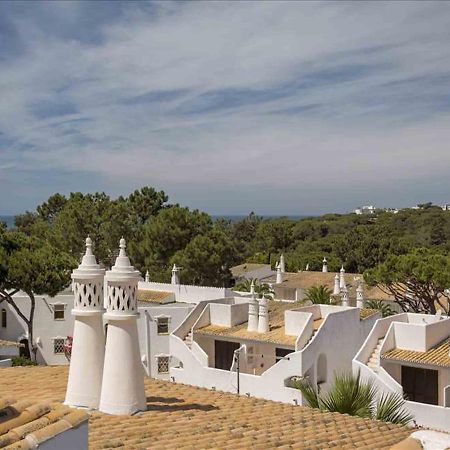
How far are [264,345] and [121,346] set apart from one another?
15.6 metres

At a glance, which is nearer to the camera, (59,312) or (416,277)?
(59,312)

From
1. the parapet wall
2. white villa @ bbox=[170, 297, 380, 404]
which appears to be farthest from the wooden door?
the parapet wall

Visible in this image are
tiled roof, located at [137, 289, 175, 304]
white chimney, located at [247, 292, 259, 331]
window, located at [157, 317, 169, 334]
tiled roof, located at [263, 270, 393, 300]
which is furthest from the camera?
tiled roof, located at [263, 270, 393, 300]

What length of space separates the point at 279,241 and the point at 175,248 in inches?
1404

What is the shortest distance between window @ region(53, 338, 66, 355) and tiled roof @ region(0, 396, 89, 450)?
27.1 m

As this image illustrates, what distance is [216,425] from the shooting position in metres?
10.6

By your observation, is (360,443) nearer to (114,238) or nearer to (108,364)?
(108,364)

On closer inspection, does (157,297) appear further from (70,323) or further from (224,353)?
(224,353)

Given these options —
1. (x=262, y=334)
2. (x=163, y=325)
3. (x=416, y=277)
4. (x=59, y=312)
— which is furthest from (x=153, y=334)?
(x=416, y=277)

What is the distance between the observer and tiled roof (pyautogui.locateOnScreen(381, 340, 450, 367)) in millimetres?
21750

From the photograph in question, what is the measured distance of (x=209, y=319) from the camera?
27.7 meters

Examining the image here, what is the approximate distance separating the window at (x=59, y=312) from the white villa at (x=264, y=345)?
855cm

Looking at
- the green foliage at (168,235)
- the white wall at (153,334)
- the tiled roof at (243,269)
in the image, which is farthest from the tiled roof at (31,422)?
the tiled roof at (243,269)

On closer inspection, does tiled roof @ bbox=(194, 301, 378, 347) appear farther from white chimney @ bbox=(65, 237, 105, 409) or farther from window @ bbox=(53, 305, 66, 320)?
white chimney @ bbox=(65, 237, 105, 409)
